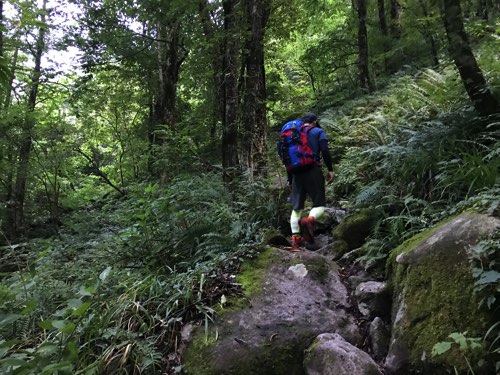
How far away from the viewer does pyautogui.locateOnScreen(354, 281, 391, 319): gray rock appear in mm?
4227

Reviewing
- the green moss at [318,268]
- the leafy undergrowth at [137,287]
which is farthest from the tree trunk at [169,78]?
the green moss at [318,268]

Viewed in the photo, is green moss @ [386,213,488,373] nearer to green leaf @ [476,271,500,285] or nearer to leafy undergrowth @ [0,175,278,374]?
green leaf @ [476,271,500,285]

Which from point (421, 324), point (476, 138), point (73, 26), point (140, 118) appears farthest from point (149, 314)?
point (140, 118)

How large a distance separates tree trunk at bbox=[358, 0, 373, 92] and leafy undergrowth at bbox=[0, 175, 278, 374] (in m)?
7.28

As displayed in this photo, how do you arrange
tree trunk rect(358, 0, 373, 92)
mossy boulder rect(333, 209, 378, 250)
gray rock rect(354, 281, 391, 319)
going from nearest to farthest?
gray rock rect(354, 281, 391, 319)
mossy boulder rect(333, 209, 378, 250)
tree trunk rect(358, 0, 373, 92)

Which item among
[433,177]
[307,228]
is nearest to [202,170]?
[307,228]

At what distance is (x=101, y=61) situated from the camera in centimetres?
1136

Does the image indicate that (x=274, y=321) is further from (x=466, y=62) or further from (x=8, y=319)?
(x=466, y=62)

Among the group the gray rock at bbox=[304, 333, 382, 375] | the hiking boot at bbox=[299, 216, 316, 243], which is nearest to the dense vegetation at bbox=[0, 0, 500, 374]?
the hiking boot at bbox=[299, 216, 316, 243]

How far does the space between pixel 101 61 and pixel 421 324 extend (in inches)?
434

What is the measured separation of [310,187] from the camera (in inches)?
239

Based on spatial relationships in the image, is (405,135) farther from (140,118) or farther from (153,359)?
(140,118)

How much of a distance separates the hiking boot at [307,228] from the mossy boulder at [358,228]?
1.60ft

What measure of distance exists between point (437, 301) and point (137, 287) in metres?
3.37
